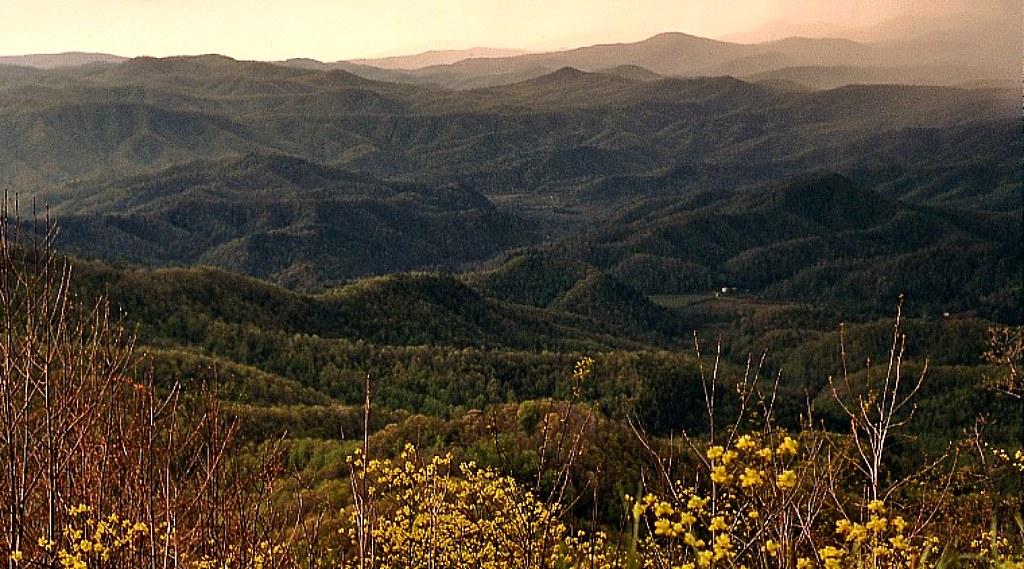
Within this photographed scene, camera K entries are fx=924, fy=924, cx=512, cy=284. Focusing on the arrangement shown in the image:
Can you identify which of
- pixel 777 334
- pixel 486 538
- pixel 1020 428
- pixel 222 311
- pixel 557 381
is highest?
pixel 486 538

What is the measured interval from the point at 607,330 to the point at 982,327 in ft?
234

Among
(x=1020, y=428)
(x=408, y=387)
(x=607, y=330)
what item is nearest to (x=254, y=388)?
(x=408, y=387)

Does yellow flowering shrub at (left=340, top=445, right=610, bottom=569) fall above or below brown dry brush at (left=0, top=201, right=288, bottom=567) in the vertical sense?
below

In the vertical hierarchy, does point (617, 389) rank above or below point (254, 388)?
below

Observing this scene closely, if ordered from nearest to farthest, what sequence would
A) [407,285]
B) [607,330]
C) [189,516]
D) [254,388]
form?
[189,516]
[254,388]
[407,285]
[607,330]

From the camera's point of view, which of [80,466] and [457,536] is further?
[457,536]

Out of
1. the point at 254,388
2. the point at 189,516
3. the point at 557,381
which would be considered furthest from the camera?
the point at 557,381

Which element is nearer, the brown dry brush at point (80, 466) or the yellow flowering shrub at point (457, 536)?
the brown dry brush at point (80, 466)

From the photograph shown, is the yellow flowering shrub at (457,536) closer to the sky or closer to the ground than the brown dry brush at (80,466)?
closer to the ground

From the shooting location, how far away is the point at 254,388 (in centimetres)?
6059

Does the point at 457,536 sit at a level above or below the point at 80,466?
below

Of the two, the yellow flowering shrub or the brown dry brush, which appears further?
the yellow flowering shrub

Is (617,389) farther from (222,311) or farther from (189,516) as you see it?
(189,516)

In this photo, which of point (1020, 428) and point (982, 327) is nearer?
point (1020, 428)
